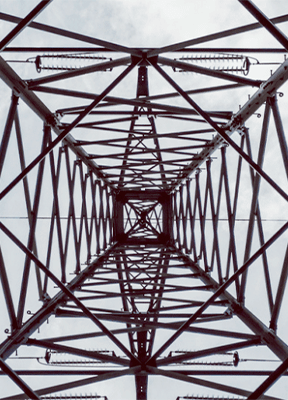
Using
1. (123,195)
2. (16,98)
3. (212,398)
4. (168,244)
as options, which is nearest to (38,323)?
(212,398)

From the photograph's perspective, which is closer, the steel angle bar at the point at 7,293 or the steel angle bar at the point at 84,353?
the steel angle bar at the point at 84,353

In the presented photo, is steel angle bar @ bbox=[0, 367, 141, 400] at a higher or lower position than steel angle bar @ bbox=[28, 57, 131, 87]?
lower

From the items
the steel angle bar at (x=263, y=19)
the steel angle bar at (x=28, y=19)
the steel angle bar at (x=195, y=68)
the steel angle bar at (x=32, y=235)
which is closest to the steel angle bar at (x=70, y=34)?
the steel angle bar at (x=195, y=68)

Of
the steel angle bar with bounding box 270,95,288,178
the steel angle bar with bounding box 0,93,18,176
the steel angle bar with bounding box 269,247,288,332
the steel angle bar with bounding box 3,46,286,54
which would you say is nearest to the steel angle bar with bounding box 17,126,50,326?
the steel angle bar with bounding box 0,93,18,176

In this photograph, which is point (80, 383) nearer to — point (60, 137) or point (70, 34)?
point (60, 137)

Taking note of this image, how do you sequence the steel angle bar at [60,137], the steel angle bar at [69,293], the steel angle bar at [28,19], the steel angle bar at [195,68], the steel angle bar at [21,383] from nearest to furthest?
the steel angle bar at [21,383] < the steel angle bar at [28,19] < the steel angle bar at [69,293] < the steel angle bar at [60,137] < the steel angle bar at [195,68]

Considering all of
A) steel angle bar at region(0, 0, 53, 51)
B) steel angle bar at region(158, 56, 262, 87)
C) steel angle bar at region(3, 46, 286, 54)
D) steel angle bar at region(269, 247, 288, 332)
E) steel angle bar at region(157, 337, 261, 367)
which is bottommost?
steel angle bar at region(157, 337, 261, 367)

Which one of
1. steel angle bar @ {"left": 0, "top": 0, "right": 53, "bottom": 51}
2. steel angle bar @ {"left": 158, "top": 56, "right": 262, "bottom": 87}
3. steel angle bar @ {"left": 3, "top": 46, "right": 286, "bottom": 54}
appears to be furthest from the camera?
steel angle bar @ {"left": 158, "top": 56, "right": 262, "bottom": 87}

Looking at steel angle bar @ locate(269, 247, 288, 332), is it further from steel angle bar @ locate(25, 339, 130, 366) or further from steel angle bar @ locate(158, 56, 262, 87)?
steel angle bar @ locate(158, 56, 262, 87)

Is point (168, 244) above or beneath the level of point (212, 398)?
above

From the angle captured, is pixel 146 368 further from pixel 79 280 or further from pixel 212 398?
pixel 79 280

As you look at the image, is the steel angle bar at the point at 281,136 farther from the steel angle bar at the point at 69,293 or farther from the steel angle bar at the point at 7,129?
the steel angle bar at the point at 7,129
